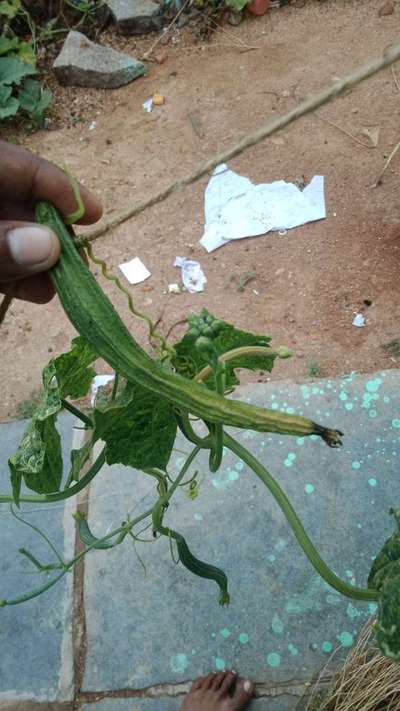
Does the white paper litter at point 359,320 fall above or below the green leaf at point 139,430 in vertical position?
below

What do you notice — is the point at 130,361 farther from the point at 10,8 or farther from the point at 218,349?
the point at 10,8

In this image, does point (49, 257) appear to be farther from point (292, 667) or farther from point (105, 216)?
point (105, 216)

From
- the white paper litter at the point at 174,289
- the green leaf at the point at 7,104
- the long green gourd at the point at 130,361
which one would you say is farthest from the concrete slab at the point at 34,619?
the green leaf at the point at 7,104

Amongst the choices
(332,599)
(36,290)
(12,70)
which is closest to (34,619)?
(332,599)

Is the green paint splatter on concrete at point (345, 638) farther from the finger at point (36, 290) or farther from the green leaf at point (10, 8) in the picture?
the green leaf at point (10, 8)

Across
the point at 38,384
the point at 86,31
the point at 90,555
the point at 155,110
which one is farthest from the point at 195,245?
the point at 86,31

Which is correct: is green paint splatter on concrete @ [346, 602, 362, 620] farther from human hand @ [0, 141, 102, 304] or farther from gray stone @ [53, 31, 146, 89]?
gray stone @ [53, 31, 146, 89]
